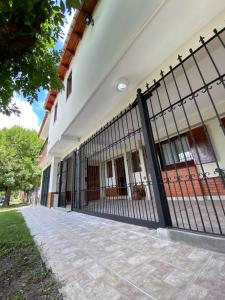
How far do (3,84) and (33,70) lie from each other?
577 millimetres

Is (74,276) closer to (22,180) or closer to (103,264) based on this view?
(103,264)

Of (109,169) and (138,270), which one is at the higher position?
(109,169)

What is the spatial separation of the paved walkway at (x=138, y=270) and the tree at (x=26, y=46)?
283cm

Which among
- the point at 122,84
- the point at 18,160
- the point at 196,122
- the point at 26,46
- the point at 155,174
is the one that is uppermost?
the point at 18,160

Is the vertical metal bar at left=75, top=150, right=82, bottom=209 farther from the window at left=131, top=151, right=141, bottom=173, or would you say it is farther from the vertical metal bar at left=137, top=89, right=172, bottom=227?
the vertical metal bar at left=137, top=89, right=172, bottom=227

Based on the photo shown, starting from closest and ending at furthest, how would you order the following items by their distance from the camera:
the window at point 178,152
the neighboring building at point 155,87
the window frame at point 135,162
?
1. the neighboring building at point 155,87
2. the window at point 178,152
3. the window frame at point 135,162

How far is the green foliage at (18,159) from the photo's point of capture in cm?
1463

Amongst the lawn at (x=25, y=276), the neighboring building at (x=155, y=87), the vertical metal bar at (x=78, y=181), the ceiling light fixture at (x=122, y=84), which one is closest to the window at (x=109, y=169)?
the neighboring building at (x=155, y=87)

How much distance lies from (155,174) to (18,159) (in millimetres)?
17428

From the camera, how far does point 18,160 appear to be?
1585 centimetres

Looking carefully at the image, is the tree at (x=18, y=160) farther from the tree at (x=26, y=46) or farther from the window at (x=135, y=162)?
the tree at (x=26, y=46)

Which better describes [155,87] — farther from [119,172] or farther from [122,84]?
[119,172]

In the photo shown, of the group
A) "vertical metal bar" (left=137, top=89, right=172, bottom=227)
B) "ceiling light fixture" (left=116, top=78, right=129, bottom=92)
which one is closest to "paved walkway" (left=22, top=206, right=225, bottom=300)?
"vertical metal bar" (left=137, top=89, right=172, bottom=227)

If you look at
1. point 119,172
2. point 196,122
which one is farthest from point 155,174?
point 119,172
